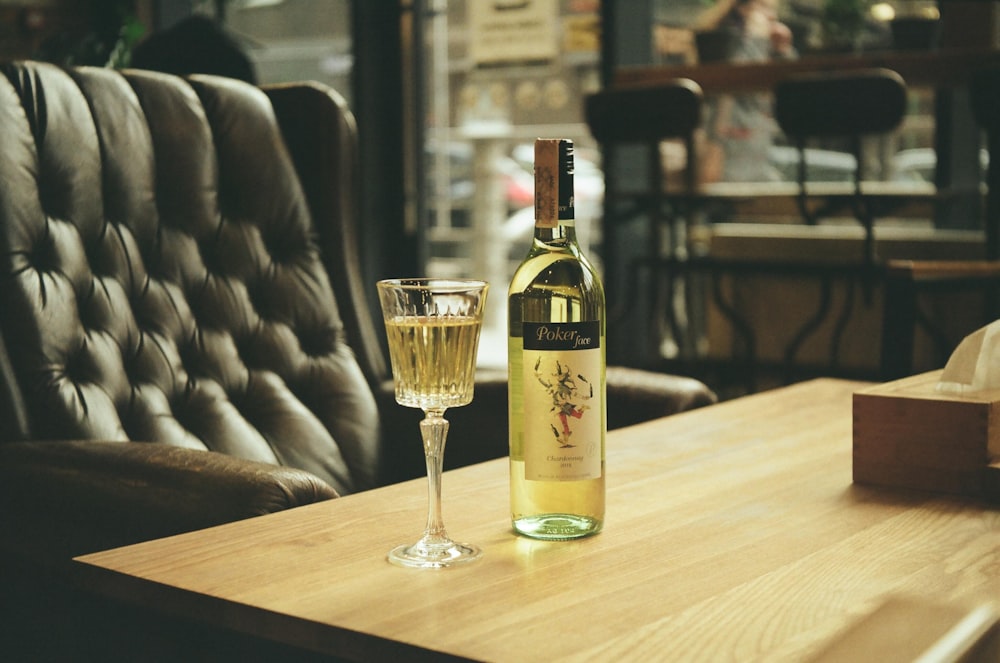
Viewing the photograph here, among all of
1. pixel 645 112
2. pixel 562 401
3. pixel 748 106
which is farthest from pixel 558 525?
pixel 748 106

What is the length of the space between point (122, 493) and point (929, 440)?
79 centimetres

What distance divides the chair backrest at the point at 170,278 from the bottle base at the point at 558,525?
0.77m

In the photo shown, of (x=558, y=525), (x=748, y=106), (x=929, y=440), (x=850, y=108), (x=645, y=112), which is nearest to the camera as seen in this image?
(x=558, y=525)

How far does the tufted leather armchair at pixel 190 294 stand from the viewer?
5.16 feet

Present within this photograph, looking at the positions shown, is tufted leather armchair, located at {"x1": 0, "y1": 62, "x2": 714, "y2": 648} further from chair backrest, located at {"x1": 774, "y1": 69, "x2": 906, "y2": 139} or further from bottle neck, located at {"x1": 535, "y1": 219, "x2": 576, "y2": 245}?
chair backrest, located at {"x1": 774, "y1": 69, "x2": 906, "y2": 139}

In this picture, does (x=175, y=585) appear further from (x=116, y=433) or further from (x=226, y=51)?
(x=226, y=51)

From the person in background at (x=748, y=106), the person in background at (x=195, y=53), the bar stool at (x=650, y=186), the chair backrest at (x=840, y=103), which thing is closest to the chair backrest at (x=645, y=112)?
the bar stool at (x=650, y=186)

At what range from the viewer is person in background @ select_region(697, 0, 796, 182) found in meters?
4.42

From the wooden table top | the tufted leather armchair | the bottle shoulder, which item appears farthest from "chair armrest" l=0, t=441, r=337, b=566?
the wooden table top

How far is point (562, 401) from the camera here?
3.18 ft

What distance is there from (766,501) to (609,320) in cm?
340

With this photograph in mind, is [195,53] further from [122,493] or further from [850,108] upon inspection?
[122,493]

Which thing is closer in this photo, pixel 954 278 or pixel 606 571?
pixel 606 571

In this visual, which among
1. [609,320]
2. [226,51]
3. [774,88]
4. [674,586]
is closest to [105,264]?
[674,586]
